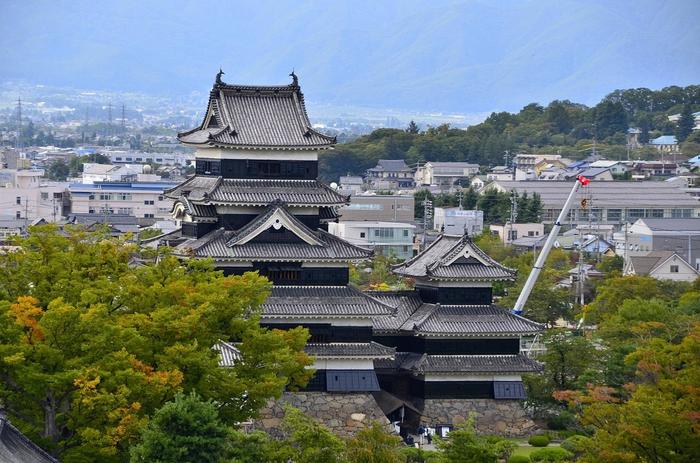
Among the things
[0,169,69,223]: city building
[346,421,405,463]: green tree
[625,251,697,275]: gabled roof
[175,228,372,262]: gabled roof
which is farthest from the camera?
[0,169,69,223]: city building

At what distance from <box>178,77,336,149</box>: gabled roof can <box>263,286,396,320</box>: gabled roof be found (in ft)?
13.3

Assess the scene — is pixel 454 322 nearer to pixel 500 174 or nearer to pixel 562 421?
pixel 562 421

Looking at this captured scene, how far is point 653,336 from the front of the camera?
4856 centimetres

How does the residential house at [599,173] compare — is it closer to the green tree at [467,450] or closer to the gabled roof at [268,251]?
the gabled roof at [268,251]

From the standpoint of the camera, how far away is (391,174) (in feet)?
458

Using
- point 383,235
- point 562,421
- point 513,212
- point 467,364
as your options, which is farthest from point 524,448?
point 513,212

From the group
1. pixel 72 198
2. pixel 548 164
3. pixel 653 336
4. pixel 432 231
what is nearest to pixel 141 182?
pixel 72 198

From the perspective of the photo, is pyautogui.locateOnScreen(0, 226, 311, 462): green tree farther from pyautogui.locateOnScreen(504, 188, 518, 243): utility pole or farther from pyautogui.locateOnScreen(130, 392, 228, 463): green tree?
pyautogui.locateOnScreen(504, 188, 518, 243): utility pole

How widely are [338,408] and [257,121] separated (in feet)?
27.9

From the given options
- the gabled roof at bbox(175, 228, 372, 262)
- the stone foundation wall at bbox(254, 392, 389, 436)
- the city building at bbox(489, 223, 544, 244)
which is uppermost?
the gabled roof at bbox(175, 228, 372, 262)

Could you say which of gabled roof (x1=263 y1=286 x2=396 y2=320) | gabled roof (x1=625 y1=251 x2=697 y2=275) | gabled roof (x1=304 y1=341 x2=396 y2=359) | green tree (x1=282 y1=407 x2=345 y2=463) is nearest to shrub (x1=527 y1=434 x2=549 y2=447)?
gabled roof (x1=304 y1=341 x2=396 y2=359)

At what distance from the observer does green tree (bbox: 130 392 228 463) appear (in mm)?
28609

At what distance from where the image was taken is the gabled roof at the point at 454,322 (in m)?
42.4

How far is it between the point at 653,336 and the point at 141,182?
74.2 meters
